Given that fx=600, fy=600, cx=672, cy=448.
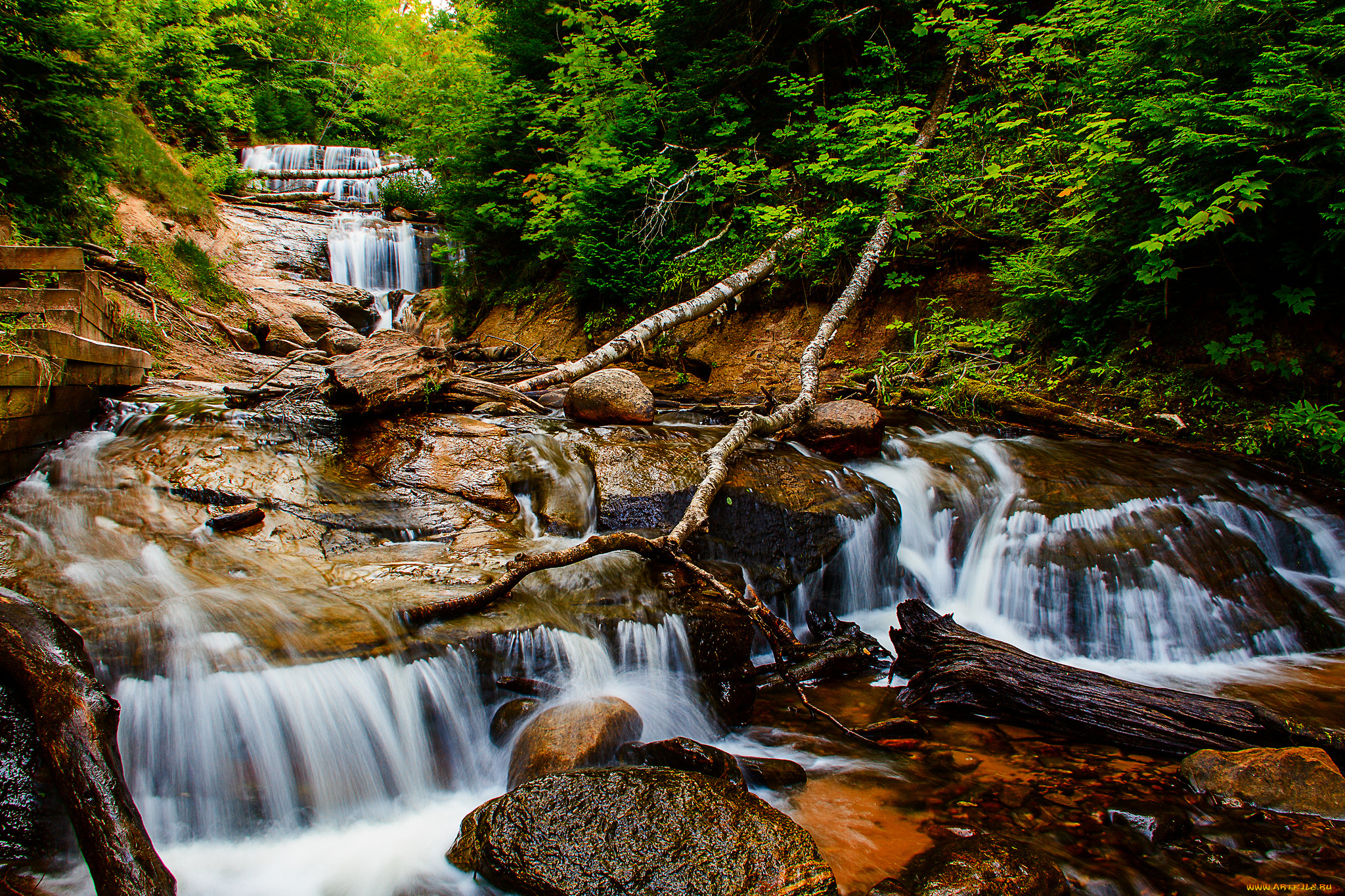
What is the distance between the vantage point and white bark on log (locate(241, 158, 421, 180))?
20.5 meters

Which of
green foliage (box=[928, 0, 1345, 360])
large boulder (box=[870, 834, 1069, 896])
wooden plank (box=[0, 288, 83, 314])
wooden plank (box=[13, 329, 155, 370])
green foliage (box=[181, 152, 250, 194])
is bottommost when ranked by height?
large boulder (box=[870, 834, 1069, 896])

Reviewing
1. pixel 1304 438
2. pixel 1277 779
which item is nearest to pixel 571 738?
pixel 1277 779

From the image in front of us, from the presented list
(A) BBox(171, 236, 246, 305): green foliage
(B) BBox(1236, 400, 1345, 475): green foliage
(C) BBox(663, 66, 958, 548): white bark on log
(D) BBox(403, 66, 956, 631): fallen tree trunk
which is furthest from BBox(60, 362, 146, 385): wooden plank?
(B) BBox(1236, 400, 1345, 475): green foliage

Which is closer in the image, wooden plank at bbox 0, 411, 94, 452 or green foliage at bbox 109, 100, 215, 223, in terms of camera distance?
wooden plank at bbox 0, 411, 94, 452

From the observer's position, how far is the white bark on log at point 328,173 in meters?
20.5

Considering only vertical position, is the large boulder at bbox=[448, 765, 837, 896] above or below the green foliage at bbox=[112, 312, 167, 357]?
below

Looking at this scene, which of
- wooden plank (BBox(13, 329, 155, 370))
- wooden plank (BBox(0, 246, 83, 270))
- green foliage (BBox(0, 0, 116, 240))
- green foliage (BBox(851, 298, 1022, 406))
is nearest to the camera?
wooden plank (BBox(13, 329, 155, 370))

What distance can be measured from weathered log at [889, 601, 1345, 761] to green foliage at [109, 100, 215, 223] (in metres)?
13.9

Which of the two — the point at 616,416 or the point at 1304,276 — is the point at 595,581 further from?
the point at 1304,276

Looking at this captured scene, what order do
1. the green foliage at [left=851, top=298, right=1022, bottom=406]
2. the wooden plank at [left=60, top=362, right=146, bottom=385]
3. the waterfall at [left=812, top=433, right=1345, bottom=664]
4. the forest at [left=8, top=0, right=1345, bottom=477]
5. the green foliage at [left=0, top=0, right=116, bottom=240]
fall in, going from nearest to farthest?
the waterfall at [left=812, top=433, right=1345, bottom=664] → the wooden plank at [left=60, top=362, right=146, bottom=385] → the forest at [left=8, top=0, right=1345, bottom=477] → the green foliage at [left=0, top=0, right=116, bottom=240] → the green foliage at [left=851, top=298, right=1022, bottom=406]

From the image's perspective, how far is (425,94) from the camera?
14.6m

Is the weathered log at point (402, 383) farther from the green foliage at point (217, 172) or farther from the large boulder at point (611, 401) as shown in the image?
the green foliage at point (217, 172)

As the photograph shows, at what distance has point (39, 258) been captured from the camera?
16.6 feet

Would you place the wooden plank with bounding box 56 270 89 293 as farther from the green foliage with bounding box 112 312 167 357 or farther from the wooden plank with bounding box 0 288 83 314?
the green foliage with bounding box 112 312 167 357
